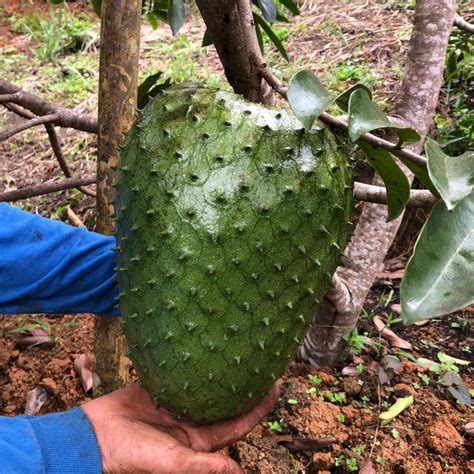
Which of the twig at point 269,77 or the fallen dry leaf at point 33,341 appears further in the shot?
the fallen dry leaf at point 33,341

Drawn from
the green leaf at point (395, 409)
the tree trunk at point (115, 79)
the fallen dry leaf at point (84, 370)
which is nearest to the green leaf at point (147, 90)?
the tree trunk at point (115, 79)

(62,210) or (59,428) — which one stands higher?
(59,428)

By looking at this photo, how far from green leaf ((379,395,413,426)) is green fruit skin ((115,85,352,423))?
0.88m

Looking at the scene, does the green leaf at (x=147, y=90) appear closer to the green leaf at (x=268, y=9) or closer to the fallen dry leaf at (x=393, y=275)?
the green leaf at (x=268, y=9)

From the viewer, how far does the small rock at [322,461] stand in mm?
1624

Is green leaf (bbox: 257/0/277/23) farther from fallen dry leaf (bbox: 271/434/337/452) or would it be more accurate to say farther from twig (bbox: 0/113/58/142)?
fallen dry leaf (bbox: 271/434/337/452)

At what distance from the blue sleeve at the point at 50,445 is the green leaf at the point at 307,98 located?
755 mm

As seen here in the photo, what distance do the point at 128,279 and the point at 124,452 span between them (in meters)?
0.35

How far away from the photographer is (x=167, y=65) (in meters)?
4.44

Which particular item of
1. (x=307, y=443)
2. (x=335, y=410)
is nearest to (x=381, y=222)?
(x=335, y=410)

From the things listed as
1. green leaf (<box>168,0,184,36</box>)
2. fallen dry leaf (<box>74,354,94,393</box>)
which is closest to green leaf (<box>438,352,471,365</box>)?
fallen dry leaf (<box>74,354,94,393</box>)

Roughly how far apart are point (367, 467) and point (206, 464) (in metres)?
0.69

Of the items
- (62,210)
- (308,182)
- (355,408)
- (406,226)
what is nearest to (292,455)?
(355,408)

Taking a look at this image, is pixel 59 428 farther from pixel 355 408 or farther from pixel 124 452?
pixel 355 408
